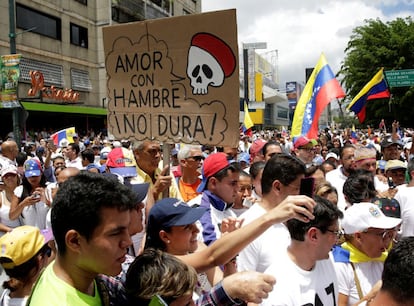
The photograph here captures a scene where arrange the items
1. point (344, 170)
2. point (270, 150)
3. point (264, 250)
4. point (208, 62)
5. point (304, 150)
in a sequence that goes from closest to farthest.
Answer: point (264, 250) → point (208, 62) → point (344, 170) → point (270, 150) → point (304, 150)

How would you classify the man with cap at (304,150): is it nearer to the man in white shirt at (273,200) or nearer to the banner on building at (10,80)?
the man in white shirt at (273,200)

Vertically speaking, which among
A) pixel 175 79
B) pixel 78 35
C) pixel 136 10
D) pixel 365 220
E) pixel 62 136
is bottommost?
pixel 365 220

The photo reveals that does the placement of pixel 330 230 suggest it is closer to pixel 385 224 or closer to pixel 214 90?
pixel 385 224

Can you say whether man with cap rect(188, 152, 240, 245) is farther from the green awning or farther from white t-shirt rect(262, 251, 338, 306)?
the green awning

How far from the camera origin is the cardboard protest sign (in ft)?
10.3

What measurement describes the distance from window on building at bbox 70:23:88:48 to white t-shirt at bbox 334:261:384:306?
28.4 meters

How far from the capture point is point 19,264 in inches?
101

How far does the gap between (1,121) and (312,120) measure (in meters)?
20.2

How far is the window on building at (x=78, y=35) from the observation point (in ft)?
94.0

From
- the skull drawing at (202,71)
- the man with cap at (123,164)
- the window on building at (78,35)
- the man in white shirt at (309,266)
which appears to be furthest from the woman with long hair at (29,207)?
the window on building at (78,35)

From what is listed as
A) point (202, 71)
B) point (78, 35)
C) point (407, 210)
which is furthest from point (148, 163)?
point (78, 35)

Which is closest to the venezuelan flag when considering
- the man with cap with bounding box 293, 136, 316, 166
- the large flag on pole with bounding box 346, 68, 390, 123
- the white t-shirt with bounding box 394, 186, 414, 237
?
the man with cap with bounding box 293, 136, 316, 166

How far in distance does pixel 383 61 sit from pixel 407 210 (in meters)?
36.9

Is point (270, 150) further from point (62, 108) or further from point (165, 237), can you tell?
point (62, 108)
